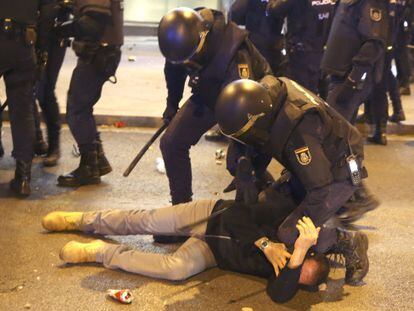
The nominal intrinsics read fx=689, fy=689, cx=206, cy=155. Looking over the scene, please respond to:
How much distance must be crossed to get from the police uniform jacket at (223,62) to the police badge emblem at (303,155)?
59 centimetres

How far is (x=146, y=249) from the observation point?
409cm

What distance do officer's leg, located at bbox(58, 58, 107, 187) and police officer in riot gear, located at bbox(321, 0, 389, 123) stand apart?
170 cm

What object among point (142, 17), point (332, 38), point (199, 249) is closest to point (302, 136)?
point (199, 249)

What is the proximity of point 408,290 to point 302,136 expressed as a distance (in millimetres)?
1149

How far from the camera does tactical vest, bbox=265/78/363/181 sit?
3217 mm

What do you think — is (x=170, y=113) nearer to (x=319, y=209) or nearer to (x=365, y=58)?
(x=319, y=209)

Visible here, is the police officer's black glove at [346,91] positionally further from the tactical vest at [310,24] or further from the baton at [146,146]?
the baton at [146,146]

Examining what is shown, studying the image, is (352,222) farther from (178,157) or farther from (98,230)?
(98,230)

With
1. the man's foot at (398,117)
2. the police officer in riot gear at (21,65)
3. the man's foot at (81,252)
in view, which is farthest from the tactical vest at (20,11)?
the man's foot at (398,117)

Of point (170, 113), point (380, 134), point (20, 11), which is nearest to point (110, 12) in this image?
point (20, 11)

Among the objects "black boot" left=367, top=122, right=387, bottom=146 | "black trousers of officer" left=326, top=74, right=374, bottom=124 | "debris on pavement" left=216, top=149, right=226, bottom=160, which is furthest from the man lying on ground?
"black boot" left=367, top=122, right=387, bottom=146

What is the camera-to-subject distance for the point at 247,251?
11.9ft

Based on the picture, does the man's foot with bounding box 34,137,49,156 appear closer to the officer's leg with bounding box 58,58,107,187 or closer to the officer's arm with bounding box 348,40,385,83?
the officer's leg with bounding box 58,58,107,187

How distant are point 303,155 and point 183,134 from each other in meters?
1.00
